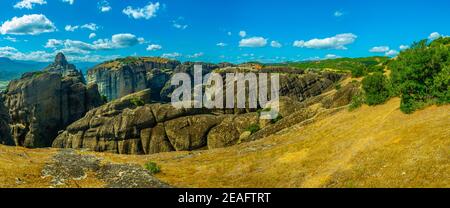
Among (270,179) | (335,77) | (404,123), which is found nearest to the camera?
(270,179)

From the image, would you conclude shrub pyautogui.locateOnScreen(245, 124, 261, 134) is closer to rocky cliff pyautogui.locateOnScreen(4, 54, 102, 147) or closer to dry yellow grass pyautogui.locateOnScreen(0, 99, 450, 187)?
dry yellow grass pyautogui.locateOnScreen(0, 99, 450, 187)

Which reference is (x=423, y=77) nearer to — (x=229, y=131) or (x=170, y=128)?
(x=229, y=131)

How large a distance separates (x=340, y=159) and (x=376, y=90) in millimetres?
26043

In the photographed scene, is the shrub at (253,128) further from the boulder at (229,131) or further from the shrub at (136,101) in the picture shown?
the shrub at (136,101)

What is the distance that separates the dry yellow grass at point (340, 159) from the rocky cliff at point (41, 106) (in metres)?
88.8

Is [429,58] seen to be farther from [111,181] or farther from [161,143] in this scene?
[161,143]

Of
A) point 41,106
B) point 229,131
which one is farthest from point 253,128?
point 41,106

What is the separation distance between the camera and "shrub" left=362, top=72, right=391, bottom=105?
52.0 m

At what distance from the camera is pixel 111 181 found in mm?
33719

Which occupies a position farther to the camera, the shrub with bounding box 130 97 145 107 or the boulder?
the shrub with bounding box 130 97 145 107

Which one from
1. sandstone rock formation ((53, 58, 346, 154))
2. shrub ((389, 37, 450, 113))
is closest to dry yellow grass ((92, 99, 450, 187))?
shrub ((389, 37, 450, 113))

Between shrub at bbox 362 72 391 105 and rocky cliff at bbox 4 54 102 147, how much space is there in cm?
10744
